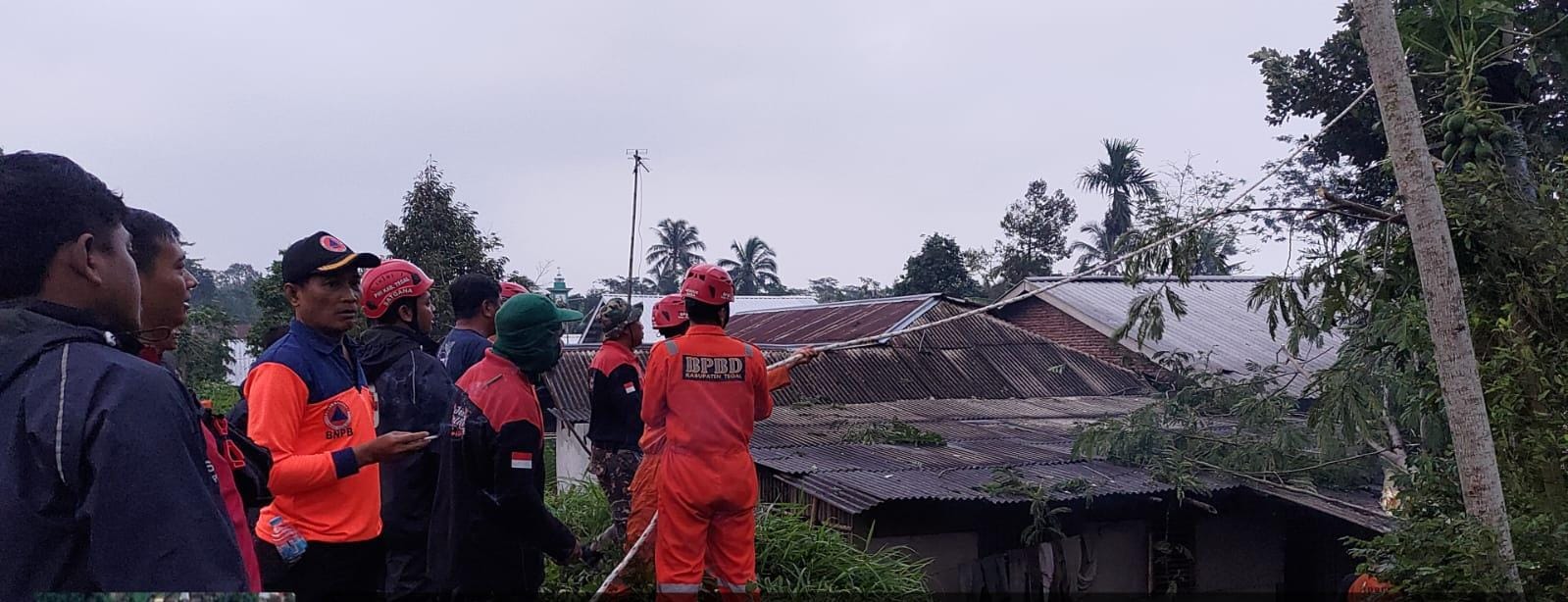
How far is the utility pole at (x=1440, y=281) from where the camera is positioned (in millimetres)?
3816

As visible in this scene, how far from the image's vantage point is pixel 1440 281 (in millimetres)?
3885

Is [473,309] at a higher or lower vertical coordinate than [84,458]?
higher

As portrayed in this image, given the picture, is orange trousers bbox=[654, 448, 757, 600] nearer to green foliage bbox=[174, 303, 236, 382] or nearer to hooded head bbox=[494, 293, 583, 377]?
hooded head bbox=[494, 293, 583, 377]

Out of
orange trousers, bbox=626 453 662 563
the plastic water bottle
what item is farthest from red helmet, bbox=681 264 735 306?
the plastic water bottle

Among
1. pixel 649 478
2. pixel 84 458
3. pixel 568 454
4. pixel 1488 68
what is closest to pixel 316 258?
pixel 84 458

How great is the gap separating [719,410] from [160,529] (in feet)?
10.6

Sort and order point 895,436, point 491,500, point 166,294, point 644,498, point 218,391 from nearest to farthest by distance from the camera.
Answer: point 166,294 < point 491,500 < point 644,498 < point 895,436 < point 218,391

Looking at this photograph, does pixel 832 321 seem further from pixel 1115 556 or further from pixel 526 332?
pixel 526 332

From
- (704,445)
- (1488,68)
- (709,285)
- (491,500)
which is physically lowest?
(491,500)

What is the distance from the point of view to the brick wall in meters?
14.9

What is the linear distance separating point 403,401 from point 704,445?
1338 millimetres

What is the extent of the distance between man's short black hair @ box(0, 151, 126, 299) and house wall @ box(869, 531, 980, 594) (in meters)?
7.28

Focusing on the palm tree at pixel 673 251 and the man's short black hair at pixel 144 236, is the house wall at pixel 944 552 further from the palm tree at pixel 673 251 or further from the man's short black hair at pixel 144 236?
the palm tree at pixel 673 251

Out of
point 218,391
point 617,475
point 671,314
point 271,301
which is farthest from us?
point 218,391
